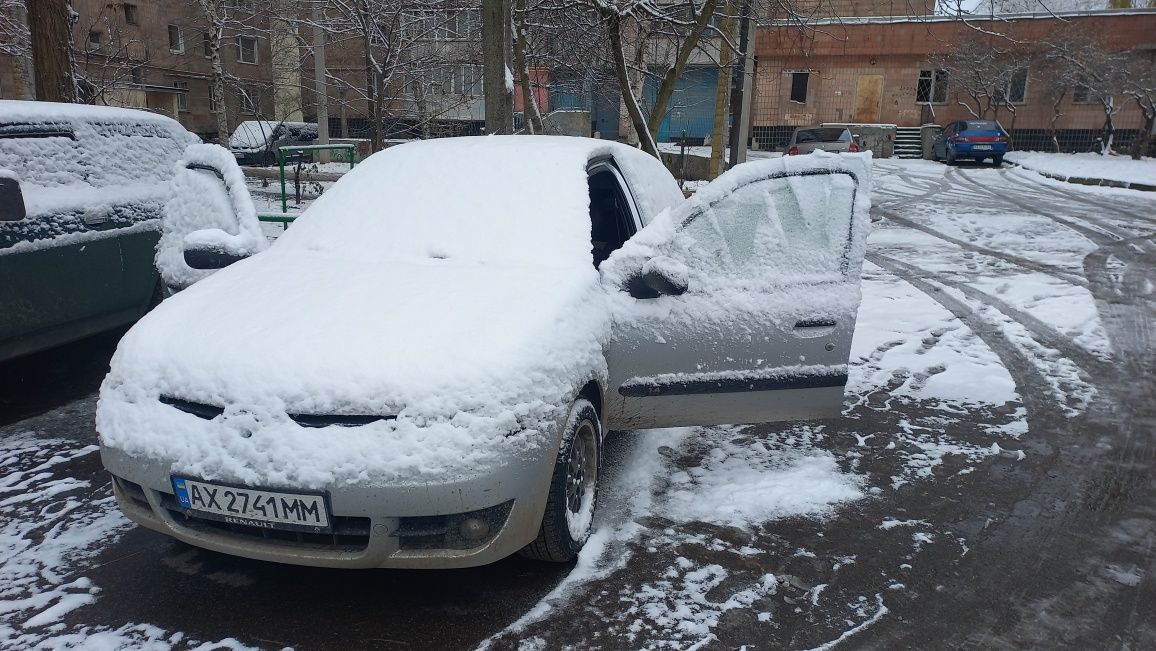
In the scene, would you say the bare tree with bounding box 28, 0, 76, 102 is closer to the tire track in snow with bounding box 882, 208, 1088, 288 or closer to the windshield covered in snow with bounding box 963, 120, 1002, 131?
the tire track in snow with bounding box 882, 208, 1088, 288

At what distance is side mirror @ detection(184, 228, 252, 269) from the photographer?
384 cm

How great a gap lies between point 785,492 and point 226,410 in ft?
8.14

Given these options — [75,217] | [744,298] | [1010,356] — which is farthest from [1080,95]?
[75,217]

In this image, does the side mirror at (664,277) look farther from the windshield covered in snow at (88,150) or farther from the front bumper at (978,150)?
the front bumper at (978,150)

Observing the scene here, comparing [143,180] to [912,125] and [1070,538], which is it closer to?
[1070,538]

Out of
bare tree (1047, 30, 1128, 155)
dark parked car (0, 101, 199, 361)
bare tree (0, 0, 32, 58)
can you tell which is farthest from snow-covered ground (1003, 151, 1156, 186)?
bare tree (0, 0, 32, 58)

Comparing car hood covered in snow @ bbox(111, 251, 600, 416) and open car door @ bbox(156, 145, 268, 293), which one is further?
open car door @ bbox(156, 145, 268, 293)

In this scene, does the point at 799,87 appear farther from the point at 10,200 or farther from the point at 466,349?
the point at 466,349

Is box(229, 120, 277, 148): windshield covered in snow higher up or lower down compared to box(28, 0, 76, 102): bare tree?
lower down

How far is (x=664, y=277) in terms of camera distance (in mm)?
3299

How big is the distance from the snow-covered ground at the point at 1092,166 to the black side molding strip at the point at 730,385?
19.1 metres

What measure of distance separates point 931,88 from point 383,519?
35.7 m

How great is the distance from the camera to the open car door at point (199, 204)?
439 centimetres

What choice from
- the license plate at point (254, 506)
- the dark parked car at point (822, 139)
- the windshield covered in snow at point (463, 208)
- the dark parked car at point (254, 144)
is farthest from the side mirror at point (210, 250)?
the dark parked car at point (254, 144)
